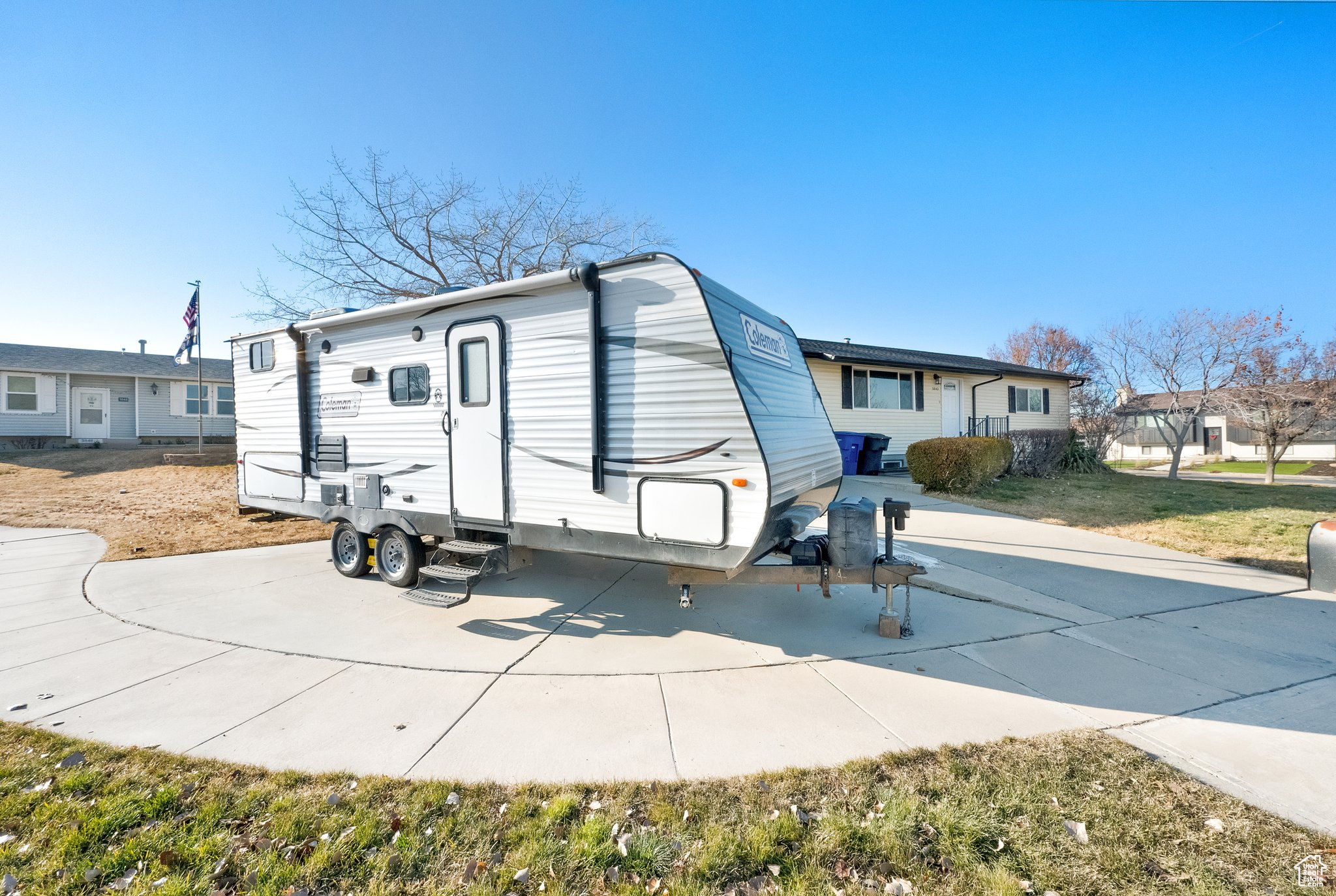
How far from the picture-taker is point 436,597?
5137mm

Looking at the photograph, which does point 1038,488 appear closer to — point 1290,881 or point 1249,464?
point 1290,881

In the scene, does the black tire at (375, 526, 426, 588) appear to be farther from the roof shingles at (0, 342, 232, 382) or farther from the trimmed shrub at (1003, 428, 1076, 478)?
the roof shingles at (0, 342, 232, 382)

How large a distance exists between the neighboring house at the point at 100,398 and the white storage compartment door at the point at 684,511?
868 inches

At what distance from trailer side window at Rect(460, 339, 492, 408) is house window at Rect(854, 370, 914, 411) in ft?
44.3

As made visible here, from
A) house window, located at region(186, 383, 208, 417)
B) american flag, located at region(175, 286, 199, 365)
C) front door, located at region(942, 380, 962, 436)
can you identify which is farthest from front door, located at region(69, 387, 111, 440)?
front door, located at region(942, 380, 962, 436)

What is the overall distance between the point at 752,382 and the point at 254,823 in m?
3.78

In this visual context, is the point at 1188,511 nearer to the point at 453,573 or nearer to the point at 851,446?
the point at 851,446

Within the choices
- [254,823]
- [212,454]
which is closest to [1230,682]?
[254,823]

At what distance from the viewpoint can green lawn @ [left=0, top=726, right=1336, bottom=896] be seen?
226cm

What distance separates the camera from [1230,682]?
3.94 metres

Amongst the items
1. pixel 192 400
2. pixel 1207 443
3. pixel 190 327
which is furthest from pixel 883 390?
pixel 1207 443

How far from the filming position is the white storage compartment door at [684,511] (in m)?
3.88

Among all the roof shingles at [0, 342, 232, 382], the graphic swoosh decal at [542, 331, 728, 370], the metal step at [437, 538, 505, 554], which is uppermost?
the roof shingles at [0, 342, 232, 382]

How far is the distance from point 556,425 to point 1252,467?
136ft
